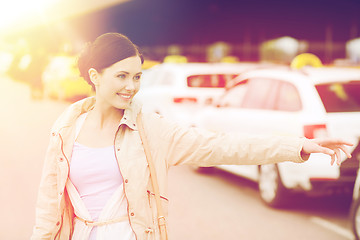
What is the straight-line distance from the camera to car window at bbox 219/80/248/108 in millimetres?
8688

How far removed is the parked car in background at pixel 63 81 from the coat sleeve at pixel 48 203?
19007 mm

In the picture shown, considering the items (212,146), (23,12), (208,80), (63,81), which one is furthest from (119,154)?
(23,12)

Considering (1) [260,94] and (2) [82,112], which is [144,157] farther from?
(1) [260,94]

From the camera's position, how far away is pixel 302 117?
702 cm

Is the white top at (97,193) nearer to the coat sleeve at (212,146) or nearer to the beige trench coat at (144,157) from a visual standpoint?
the beige trench coat at (144,157)

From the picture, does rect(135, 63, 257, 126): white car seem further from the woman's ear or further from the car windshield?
the woman's ear

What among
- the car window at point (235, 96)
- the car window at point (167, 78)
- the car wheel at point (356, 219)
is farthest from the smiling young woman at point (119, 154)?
the car window at point (167, 78)

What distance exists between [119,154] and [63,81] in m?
20.4

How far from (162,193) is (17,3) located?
39.7 metres

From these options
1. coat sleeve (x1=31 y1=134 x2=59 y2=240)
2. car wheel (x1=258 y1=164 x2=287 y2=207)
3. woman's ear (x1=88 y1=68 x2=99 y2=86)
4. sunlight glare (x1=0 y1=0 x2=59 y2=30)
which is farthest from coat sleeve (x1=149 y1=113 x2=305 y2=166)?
sunlight glare (x1=0 y1=0 x2=59 y2=30)

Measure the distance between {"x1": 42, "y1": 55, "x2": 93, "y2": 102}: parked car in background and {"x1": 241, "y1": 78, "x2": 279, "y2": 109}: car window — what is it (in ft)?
45.2

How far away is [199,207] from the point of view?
754cm

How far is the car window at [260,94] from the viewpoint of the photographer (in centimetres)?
784

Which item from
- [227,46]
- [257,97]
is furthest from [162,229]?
[227,46]
